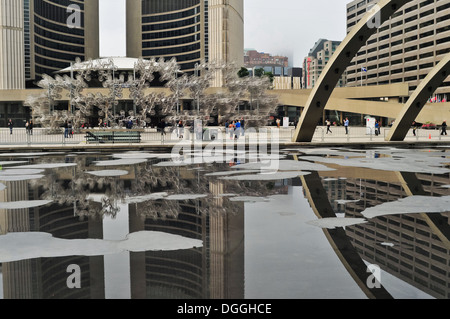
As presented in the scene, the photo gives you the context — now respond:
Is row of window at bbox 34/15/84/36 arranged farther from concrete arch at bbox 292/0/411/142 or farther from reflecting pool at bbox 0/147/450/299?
reflecting pool at bbox 0/147/450/299

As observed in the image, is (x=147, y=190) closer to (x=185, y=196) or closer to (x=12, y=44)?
(x=185, y=196)

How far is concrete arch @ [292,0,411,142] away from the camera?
28.3 m

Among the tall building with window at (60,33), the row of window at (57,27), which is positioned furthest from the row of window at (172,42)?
the row of window at (57,27)

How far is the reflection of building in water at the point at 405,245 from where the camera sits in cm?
579

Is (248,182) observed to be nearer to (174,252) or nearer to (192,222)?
(192,222)

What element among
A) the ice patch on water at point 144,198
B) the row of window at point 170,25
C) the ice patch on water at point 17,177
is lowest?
the ice patch on water at point 144,198

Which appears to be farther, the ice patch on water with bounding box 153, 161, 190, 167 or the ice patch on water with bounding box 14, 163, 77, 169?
the ice patch on water with bounding box 153, 161, 190, 167

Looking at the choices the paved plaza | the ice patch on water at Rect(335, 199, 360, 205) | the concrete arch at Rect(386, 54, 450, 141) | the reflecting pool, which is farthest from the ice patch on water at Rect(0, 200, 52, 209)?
the concrete arch at Rect(386, 54, 450, 141)

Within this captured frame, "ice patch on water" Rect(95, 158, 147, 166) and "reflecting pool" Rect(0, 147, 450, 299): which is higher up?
"ice patch on water" Rect(95, 158, 147, 166)

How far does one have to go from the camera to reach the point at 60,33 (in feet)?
443

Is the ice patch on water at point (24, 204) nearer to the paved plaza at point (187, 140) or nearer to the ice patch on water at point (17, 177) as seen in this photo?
the ice patch on water at point (17, 177)

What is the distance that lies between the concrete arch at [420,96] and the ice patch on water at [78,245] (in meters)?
28.9

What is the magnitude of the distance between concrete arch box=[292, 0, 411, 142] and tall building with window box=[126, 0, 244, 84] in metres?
84.8

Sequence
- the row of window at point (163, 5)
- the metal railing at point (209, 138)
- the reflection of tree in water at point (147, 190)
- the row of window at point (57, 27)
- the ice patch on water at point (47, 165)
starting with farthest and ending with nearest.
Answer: the row of window at point (163, 5), the row of window at point (57, 27), the metal railing at point (209, 138), the ice patch on water at point (47, 165), the reflection of tree in water at point (147, 190)
